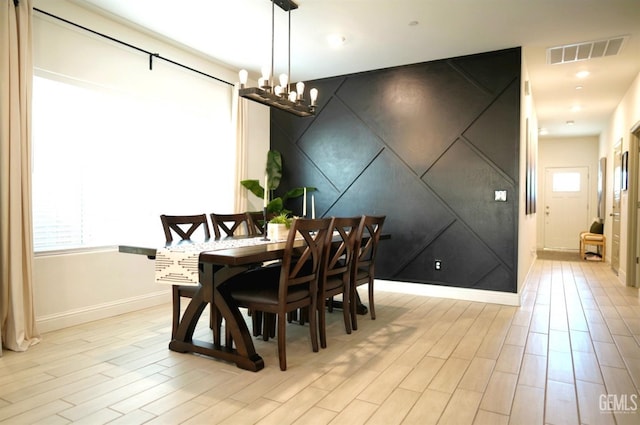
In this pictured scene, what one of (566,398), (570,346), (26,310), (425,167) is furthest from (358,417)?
(425,167)

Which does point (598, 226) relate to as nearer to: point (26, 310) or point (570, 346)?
point (570, 346)

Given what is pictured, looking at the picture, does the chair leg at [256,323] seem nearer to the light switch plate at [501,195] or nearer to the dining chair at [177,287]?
the dining chair at [177,287]

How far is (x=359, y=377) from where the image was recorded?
2.48 m

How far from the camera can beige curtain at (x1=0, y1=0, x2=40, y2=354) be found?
2.91m

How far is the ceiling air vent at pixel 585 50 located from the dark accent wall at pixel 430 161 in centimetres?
51

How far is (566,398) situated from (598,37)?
3640 millimetres

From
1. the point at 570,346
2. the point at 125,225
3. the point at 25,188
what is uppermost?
the point at 25,188

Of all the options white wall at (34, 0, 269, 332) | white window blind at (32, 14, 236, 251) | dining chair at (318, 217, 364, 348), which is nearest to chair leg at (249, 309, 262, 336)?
dining chair at (318, 217, 364, 348)

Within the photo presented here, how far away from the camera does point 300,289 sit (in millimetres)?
2807

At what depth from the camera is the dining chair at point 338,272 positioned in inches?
118

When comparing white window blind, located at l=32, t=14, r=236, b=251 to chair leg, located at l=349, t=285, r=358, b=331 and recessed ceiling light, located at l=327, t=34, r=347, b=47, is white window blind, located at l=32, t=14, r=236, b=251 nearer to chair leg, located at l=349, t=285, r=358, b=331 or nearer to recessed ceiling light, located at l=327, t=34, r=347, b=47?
recessed ceiling light, located at l=327, t=34, r=347, b=47

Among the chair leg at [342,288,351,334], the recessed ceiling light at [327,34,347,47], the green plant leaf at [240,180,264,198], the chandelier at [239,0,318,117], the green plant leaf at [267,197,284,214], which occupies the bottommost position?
the chair leg at [342,288,351,334]

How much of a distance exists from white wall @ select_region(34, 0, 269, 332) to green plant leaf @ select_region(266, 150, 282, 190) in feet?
5.75

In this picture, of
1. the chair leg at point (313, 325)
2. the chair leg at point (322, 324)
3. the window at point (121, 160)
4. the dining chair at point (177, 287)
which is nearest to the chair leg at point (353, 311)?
the chair leg at point (322, 324)
